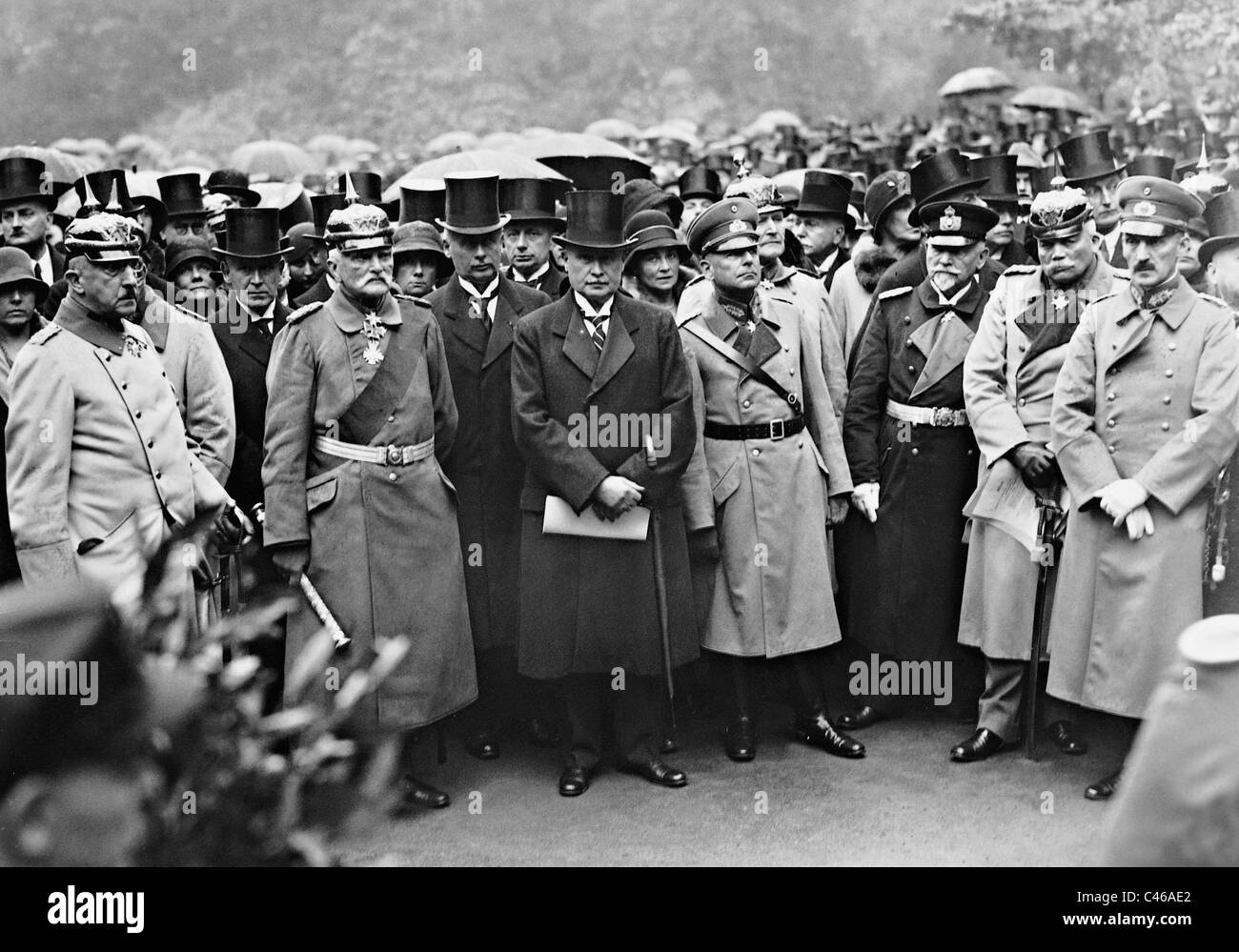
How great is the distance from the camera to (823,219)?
9.09 m

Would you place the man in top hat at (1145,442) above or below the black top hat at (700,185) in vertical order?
below

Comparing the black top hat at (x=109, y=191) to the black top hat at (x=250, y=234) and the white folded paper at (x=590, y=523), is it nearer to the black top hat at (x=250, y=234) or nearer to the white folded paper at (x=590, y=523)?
the black top hat at (x=250, y=234)

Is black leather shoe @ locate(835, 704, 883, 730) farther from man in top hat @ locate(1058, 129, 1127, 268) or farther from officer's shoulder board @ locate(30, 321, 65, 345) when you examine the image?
officer's shoulder board @ locate(30, 321, 65, 345)

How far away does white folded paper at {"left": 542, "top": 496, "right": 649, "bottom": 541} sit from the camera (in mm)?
6391

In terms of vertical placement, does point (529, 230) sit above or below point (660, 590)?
above

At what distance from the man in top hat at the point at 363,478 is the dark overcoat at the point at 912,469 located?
2.06 meters

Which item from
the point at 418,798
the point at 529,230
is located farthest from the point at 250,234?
the point at 418,798

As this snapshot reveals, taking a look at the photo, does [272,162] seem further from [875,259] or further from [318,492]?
[318,492]

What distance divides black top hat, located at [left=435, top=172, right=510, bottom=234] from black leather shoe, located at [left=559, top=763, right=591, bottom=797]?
2.35m

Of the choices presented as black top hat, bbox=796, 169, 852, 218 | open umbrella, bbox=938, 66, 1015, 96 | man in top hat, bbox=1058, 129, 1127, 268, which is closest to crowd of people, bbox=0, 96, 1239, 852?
black top hat, bbox=796, 169, 852, 218

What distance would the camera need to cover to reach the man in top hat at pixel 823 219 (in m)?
8.95

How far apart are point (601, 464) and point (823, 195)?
3.30 meters

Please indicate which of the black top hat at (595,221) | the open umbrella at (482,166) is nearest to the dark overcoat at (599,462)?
the black top hat at (595,221)
